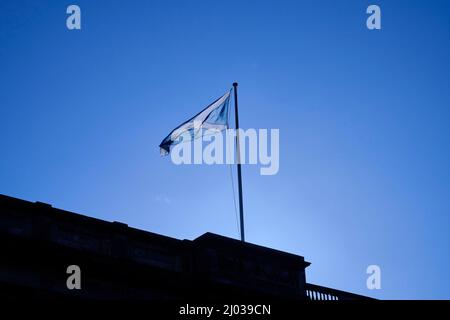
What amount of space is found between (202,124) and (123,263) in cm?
893

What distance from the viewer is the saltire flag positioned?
2419 cm

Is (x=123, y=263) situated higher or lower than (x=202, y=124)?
lower

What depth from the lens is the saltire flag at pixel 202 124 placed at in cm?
2419

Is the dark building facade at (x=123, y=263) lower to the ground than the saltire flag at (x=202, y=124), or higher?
lower

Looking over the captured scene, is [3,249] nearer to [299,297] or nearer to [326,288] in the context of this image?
[299,297]

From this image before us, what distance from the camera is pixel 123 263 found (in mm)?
17000

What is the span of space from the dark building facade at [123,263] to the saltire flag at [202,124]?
232 inches

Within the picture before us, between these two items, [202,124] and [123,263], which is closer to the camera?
[123,263]

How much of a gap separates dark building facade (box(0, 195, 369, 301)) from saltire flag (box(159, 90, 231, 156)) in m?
5.89

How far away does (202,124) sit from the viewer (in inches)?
974

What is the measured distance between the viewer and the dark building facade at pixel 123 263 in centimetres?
1586

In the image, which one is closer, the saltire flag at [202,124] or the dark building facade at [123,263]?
the dark building facade at [123,263]
